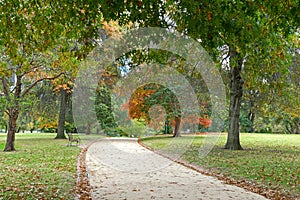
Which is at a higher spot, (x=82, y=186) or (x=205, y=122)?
(x=205, y=122)

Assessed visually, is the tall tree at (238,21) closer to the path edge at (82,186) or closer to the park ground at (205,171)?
the park ground at (205,171)

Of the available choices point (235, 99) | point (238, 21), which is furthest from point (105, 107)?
point (238, 21)

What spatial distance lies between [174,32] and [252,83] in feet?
7.72

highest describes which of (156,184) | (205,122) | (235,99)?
(235,99)

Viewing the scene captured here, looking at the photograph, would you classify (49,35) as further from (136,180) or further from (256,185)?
(256,185)

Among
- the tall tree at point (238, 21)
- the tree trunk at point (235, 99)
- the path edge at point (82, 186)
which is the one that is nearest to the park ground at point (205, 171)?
the path edge at point (82, 186)

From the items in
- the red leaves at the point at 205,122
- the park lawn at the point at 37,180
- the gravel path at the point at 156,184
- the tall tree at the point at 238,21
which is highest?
the tall tree at the point at 238,21

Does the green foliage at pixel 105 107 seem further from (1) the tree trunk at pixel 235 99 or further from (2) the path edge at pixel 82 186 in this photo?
(2) the path edge at pixel 82 186

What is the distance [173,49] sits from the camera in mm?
9211

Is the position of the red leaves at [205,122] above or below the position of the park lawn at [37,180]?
above

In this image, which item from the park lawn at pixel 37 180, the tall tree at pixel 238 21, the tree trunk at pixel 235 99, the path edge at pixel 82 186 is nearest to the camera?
the tall tree at pixel 238 21

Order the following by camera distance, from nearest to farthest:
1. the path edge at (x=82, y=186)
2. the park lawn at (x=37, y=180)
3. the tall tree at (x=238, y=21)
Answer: the tall tree at (x=238, y=21)
the path edge at (x=82, y=186)
the park lawn at (x=37, y=180)

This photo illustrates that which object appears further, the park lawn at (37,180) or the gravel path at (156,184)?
the gravel path at (156,184)

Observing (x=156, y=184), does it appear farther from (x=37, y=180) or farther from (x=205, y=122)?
(x=205, y=122)
